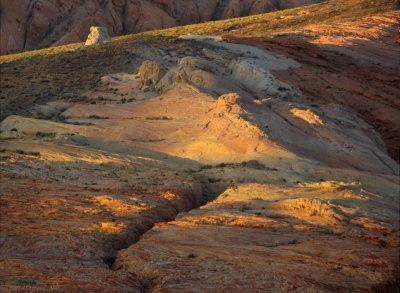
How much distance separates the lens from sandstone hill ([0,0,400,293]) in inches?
555

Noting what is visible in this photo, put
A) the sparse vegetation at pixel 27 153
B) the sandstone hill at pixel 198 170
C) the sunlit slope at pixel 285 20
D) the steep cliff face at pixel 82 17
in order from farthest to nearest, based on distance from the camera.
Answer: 1. the steep cliff face at pixel 82 17
2. the sunlit slope at pixel 285 20
3. the sparse vegetation at pixel 27 153
4. the sandstone hill at pixel 198 170

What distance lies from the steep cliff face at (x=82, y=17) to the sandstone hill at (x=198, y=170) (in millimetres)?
30440

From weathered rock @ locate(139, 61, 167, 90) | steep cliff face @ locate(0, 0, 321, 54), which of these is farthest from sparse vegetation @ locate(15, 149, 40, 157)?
steep cliff face @ locate(0, 0, 321, 54)

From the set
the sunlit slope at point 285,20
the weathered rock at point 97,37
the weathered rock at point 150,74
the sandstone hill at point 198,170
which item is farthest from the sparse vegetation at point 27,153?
the sunlit slope at point 285,20

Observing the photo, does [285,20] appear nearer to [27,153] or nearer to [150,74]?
[150,74]

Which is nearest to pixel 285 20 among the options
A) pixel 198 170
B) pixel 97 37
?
pixel 97 37

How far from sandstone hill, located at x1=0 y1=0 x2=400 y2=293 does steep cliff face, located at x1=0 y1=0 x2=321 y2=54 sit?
3044 centimetres

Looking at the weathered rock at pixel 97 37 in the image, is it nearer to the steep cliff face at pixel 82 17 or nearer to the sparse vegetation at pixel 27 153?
the steep cliff face at pixel 82 17

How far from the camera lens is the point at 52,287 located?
1135cm

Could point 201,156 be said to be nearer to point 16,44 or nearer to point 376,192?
point 376,192

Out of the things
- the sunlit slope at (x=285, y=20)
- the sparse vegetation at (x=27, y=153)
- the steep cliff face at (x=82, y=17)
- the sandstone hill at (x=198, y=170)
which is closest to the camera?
the sandstone hill at (x=198, y=170)

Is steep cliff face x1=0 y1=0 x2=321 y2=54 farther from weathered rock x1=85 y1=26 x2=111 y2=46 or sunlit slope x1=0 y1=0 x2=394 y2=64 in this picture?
weathered rock x1=85 y1=26 x2=111 y2=46

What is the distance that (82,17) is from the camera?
7900 centimetres

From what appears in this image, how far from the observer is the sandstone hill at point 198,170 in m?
14.1
